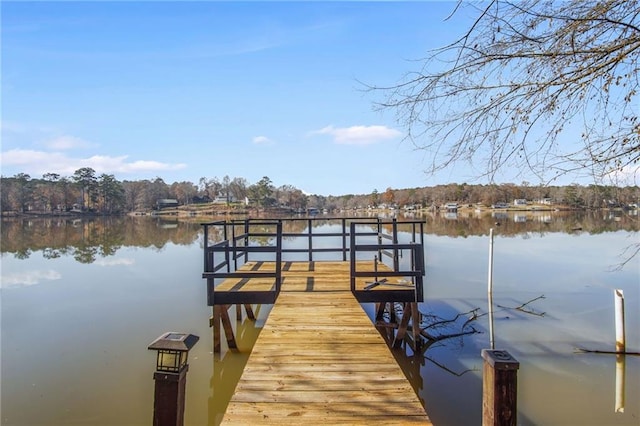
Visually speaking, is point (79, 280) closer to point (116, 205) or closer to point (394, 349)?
point (394, 349)

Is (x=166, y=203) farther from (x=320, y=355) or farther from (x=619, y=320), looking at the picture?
(x=320, y=355)

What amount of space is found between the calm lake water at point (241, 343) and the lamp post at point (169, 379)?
2.73 meters

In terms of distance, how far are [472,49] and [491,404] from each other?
8.60ft

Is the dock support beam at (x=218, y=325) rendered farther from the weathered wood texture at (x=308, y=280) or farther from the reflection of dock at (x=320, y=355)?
the weathered wood texture at (x=308, y=280)

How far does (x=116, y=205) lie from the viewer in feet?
309

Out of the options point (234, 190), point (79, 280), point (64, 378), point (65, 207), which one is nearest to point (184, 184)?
point (234, 190)

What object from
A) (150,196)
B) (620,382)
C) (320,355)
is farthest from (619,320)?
(150,196)

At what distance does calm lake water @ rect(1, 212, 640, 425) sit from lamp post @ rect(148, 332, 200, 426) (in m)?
2.73

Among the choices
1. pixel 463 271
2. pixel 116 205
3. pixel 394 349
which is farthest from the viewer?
pixel 116 205

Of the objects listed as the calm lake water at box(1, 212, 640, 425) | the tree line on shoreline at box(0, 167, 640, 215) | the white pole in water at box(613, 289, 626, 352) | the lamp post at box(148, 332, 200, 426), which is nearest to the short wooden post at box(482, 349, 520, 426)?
the calm lake water at box(1, 212, 640, 425)

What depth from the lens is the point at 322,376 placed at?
127 inches

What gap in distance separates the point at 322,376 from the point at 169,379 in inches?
50.7

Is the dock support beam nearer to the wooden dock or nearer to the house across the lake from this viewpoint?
the wooden dock

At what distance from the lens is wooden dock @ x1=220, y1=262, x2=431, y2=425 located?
8.58 ft
